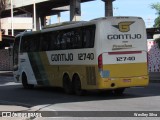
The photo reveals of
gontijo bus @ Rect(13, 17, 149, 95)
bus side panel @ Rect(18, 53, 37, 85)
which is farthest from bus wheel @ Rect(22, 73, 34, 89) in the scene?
gontijo bus @ Rect(13, 17, 149, 95)

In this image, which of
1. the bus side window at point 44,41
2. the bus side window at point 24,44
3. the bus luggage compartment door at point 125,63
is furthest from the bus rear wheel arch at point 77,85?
the bus side window at point 24,44

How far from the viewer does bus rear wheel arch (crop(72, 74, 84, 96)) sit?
66.7 ft

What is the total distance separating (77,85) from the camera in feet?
67.3

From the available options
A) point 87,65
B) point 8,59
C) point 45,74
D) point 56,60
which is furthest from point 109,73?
point 8,59

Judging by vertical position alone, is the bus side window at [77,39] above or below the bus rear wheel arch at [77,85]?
above

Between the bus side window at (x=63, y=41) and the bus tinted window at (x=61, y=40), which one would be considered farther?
the bus side window at (x=63, y=41)

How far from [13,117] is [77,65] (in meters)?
7.67

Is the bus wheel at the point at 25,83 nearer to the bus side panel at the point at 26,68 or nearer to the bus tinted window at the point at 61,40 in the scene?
the bus side panel at the point at 26,68

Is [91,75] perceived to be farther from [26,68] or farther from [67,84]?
[26,68]

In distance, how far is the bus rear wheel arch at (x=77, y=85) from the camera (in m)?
20.3

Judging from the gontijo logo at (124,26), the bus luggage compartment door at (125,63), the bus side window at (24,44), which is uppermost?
the gontijo logo at (124,26)

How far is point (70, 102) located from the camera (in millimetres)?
17719

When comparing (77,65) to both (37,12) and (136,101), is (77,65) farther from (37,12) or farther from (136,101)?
(37,12)

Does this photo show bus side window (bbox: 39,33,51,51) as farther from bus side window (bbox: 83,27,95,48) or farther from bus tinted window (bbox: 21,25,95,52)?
bus side window (bbox: 83,27,95,48)
